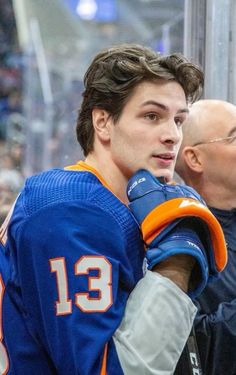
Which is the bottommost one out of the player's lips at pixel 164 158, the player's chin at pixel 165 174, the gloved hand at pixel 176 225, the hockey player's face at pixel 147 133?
the gloved hand at pixel 176 225

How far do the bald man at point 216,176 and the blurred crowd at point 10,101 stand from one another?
99.8 inches

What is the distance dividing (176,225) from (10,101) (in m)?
6.97

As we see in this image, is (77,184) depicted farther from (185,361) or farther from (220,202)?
(220,202)

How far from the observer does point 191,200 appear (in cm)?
129

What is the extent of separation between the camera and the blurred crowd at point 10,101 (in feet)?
16.8

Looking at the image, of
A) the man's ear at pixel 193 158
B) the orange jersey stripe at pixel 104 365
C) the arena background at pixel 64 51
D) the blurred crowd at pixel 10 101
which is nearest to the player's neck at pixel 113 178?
the orange jersey stripe at pixel 104 365

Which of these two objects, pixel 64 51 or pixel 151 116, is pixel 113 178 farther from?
pixel 64 51

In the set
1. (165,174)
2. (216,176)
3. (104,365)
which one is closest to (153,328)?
(104,365)

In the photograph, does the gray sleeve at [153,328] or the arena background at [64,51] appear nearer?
the gray sleeve at [153,328]

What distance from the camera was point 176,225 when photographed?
4.15 feet

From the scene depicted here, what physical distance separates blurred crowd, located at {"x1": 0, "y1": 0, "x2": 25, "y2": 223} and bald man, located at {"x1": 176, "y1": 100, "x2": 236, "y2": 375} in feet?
8.31

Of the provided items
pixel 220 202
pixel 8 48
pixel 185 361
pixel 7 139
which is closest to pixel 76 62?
pixel 7 139

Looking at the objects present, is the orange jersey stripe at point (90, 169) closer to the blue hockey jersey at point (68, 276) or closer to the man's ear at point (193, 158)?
the blue hockey jersey at point (68, 276)

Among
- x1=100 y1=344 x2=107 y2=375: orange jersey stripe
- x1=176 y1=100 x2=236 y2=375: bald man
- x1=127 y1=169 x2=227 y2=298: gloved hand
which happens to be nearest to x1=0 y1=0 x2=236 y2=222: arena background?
x1=176 y1=100 x2=236 y2=375: bald man
